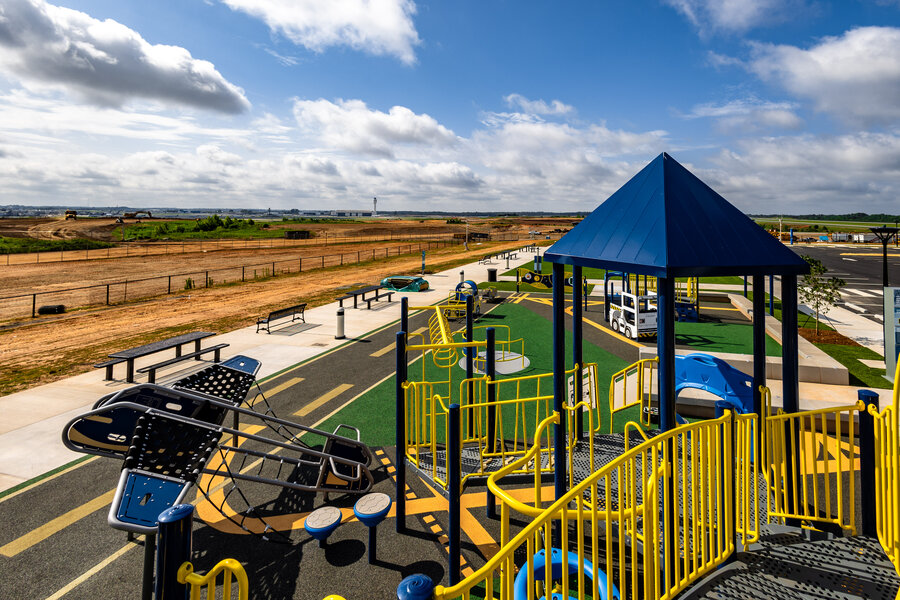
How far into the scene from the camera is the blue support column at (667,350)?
458 cm

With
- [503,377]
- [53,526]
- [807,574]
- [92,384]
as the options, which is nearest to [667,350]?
[807,574]

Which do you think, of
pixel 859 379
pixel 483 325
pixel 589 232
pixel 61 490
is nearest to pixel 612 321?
pixel 483 325

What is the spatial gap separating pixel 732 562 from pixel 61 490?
8.90m

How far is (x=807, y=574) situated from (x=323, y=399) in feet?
29.8

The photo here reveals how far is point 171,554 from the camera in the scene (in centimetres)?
277

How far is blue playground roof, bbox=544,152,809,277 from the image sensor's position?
4.48 m

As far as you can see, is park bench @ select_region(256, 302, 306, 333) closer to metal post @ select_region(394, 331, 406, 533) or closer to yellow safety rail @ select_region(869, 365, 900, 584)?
metal post @ select_region(394, 331, 406, 533)

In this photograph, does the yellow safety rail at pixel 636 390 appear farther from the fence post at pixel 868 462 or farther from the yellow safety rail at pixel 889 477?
the yellow safety rail at pixel 889 477

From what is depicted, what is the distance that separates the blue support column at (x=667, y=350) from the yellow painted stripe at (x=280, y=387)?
29.0ft

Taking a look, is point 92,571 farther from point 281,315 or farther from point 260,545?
point 281,315

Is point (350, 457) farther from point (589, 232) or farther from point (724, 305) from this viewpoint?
point (724, 305)

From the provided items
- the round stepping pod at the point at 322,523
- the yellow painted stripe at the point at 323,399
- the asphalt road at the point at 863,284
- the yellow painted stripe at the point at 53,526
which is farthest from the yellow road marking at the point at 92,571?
the asphalt road at the point at 863,284

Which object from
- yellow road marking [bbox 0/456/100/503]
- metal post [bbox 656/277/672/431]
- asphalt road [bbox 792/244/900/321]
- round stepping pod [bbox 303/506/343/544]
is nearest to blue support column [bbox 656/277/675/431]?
metal post [bbox 656/277/672/431]

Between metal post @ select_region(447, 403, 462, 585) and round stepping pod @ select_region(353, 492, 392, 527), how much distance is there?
109cm
